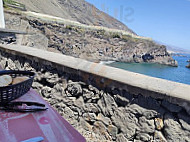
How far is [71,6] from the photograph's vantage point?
8406 centimetres

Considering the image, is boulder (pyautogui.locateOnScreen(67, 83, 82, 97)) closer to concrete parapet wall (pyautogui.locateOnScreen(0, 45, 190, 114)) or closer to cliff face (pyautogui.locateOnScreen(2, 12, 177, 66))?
concrete parapet wall (pyautogui.locateOnScreen(0, 45, 190, 114))

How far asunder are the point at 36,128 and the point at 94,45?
30390mm

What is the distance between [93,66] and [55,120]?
99 cm

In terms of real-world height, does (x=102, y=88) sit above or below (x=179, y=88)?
below

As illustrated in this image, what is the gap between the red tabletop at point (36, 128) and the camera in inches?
26.3

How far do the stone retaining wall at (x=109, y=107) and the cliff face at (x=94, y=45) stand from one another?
14218 mm

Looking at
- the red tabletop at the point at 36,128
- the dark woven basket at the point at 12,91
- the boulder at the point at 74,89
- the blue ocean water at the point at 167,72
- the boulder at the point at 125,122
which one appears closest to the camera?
the red tabletop at the point at 36,128

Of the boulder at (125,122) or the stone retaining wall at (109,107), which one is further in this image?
the boulder at (125,122)

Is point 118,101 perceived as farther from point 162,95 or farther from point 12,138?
point 12,138

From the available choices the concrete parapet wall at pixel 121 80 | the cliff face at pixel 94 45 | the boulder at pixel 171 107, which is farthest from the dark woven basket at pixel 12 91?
the cliff face at pixel 94 45

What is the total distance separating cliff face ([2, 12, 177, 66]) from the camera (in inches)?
855

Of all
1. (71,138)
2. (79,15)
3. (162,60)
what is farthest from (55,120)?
(79,15)

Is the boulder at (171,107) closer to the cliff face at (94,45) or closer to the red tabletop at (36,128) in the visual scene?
the red tabletop at (36,128)

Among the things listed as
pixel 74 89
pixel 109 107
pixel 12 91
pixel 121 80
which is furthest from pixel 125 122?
pixel 12 91
